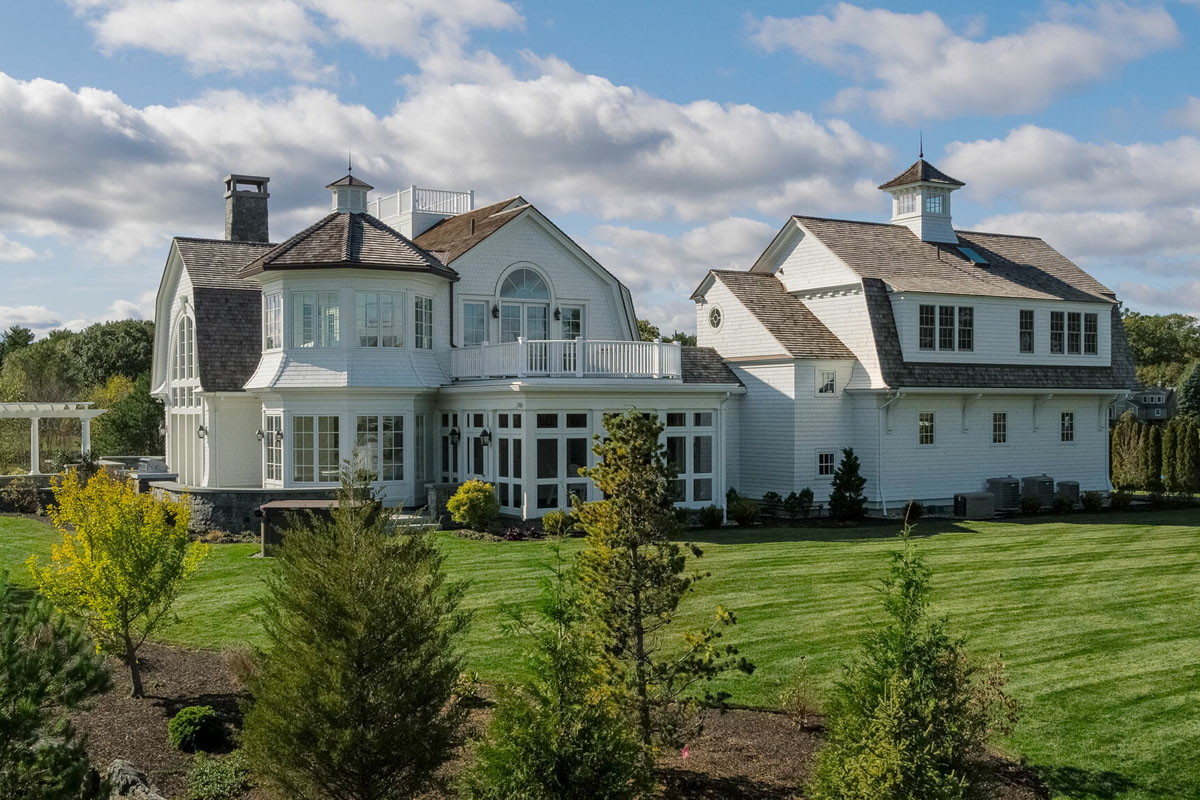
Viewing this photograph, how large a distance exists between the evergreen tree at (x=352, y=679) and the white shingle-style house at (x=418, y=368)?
14176 millimetres

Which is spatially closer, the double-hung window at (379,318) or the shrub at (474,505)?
the shrub at (474,505)

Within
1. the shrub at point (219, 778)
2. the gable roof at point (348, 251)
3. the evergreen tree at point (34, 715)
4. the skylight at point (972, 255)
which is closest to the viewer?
the evergreen tree at point (34, 715)

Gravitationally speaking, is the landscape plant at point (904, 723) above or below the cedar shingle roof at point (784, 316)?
below

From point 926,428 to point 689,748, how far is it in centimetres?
1983

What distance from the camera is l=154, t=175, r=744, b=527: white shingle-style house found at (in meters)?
23.4

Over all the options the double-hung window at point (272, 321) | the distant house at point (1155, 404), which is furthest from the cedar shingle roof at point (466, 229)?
the distant house at point (1155, 404)

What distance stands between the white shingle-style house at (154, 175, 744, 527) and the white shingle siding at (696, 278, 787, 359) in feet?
4.59

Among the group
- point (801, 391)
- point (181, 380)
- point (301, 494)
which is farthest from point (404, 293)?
point (801, 391)

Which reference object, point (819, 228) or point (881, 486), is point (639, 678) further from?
point (819, 228)

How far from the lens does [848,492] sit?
26156 millimetres

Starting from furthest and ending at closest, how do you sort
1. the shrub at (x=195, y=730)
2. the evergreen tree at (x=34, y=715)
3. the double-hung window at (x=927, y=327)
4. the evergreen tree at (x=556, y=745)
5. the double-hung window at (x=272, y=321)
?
the double-hung window at (x=927, y=327)
the double-hung window at (x=272, y=321)
the shrub at (x=195, y=730)
the evergreen tree at (x=556, y=745)
the evergreen tree at (x=34, y=715)

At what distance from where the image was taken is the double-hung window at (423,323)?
82.9 ft

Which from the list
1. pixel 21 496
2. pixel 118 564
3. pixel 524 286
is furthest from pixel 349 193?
pixel 118 564

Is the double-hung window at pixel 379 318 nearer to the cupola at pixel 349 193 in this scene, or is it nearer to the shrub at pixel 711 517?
the cupola at pixel 349 193
